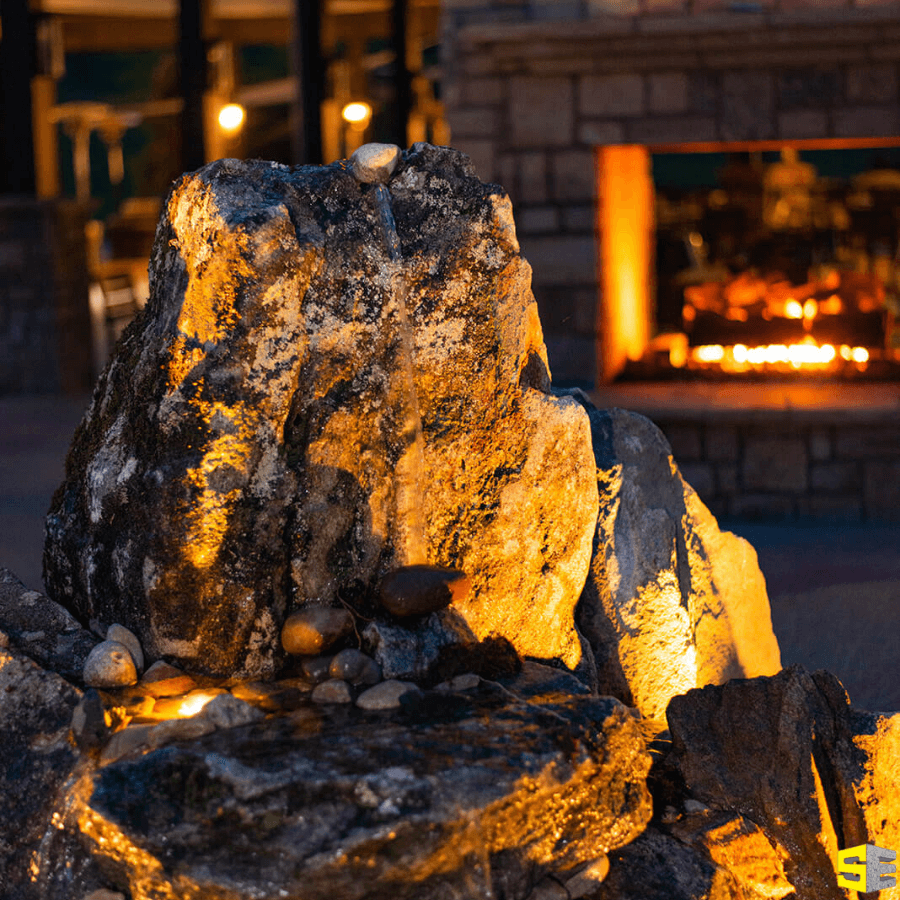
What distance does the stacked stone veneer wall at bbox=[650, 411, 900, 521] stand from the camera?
6160 millimetres

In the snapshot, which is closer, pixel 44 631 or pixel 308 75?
pixel 44 631

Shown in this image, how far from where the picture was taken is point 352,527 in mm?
2742

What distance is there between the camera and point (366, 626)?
8.68 ft

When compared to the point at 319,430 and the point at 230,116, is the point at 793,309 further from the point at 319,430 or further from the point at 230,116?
the point at 319,430

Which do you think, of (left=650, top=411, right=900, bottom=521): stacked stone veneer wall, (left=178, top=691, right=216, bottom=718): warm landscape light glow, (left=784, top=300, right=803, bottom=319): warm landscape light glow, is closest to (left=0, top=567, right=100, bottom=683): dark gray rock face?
(left=178, top=691, right=216, bottom=718): warm landscape light glow

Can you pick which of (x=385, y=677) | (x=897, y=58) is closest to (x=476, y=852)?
(x=385, y=677)

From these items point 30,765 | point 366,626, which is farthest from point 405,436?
point 30,765

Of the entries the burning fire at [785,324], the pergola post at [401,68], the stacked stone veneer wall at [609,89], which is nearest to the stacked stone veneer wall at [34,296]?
the pergola post at [401,68]

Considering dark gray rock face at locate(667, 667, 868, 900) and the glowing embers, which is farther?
the glowing embers

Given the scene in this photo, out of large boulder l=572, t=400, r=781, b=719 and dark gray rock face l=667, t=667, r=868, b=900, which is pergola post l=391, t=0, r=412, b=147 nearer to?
large boulder l=572, t=400, r=781, b=719

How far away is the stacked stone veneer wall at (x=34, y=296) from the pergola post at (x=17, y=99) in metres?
0.35

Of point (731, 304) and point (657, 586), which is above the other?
point (731, 304)

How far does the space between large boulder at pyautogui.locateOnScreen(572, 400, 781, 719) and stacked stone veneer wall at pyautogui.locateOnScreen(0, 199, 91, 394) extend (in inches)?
274

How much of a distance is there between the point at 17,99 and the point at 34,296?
5.11ft
